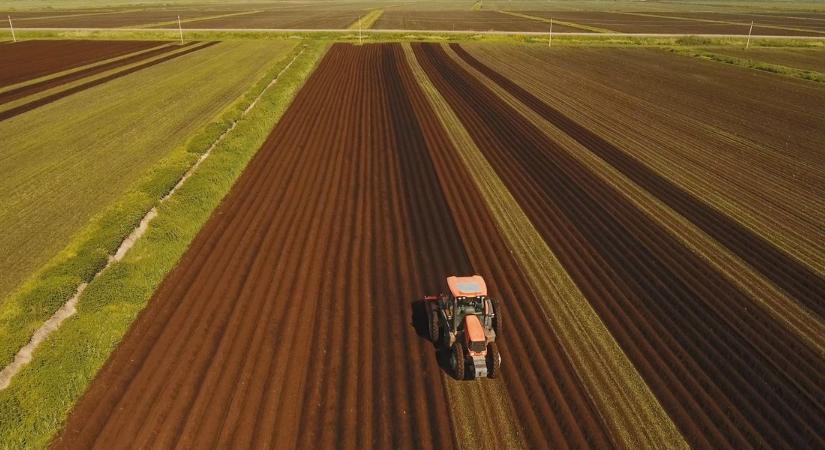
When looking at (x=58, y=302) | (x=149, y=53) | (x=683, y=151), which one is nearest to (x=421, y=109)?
(x=683, y=151)

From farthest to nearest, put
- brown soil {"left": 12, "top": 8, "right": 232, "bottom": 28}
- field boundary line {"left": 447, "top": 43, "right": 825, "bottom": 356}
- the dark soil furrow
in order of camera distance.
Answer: brown soil {"left": 12, "top": 8, "right": 232, "bottom": 28}, the dark soil furrow, field boundary line {"left": 447, "top": 43, "right": 825, "bottom": 356}

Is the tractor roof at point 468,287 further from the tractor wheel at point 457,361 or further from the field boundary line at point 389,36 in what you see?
the field boundary line at point 389,36

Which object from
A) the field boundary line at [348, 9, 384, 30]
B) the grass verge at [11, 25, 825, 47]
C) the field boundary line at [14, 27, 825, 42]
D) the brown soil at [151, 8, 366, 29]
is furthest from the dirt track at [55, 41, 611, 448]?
the brown soil at [151, 8, 366, 29]

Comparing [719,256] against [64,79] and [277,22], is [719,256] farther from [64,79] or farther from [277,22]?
[277,22]

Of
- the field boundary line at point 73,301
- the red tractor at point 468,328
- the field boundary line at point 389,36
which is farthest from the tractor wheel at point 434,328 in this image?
the field boundary line at point 389,36

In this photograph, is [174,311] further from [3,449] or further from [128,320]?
[3,449]

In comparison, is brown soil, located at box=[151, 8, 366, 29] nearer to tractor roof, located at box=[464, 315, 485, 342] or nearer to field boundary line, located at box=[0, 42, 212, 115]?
field boundary line, located at box=[0, 42, 212, 115]
